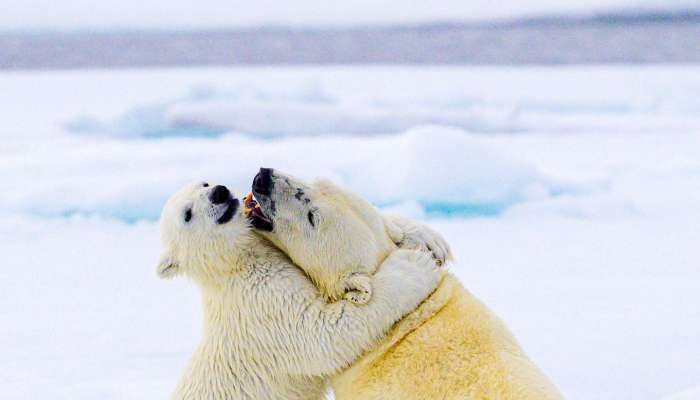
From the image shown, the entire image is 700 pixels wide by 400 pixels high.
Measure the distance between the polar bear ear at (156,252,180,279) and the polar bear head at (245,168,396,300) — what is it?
11.4 inches

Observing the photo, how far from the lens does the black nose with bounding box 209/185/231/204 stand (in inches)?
91.7

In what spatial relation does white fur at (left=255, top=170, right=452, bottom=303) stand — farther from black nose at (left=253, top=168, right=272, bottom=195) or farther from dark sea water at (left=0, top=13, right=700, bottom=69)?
dark sea water at (left=0, top=13, right=700, bottom=69)

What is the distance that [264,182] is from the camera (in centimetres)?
229

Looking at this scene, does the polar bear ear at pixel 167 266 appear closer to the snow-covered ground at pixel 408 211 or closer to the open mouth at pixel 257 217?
the open mouth at pixel 257 217

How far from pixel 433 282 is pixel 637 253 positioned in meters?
3.13

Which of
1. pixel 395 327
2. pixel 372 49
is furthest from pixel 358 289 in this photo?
pixel 372 49

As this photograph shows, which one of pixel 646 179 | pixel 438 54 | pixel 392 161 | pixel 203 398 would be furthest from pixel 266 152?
pixel 438 54

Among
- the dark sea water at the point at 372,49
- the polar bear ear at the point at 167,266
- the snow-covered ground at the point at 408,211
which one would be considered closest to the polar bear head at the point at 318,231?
the polar bear ear at the point at 167,266

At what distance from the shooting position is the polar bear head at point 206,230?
2326 millimetres

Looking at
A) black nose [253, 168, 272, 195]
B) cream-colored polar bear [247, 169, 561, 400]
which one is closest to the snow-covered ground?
cream-colored polar bear [247, 169, 561, 400]

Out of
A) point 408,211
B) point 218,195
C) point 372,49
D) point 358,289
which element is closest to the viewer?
point 358,289

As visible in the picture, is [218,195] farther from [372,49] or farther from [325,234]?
[372,49]

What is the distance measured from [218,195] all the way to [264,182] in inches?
5.5

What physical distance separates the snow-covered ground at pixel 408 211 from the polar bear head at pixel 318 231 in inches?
41.1
